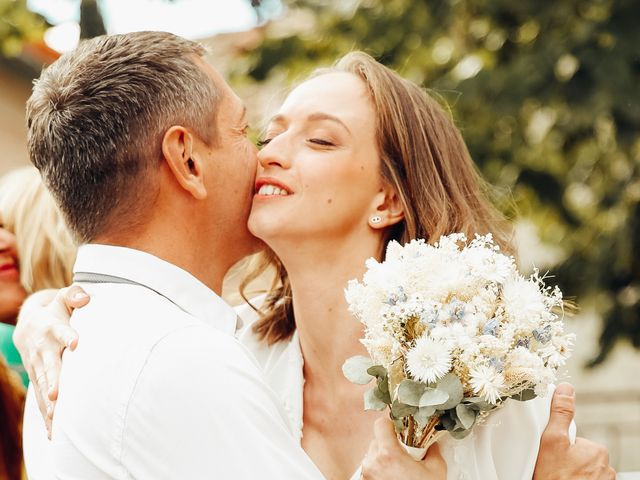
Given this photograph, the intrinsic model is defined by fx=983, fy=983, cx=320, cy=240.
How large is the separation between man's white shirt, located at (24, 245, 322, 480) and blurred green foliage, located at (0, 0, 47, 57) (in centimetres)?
382

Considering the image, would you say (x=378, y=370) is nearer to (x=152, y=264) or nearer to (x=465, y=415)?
(x=465, y=415)

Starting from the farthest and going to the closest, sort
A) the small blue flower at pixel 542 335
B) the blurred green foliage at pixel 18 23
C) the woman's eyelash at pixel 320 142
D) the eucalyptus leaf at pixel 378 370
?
the blurred green foliage at pixel 18 23 → the woman's eyelash at pixel 320 142 → the eucalyptus leaf at pixel 378 370 → the small blue flower at pixel 542 335

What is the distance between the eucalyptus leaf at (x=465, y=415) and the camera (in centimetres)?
246

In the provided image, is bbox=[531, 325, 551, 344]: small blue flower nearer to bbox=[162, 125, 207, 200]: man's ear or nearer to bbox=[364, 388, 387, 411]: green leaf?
bbox=[364, 388, 387, 411]: green leaf

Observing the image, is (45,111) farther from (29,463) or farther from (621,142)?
(621,142)

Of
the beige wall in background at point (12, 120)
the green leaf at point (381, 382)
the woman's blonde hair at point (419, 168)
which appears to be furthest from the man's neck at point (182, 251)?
the beige wall in background at point (12, 120)

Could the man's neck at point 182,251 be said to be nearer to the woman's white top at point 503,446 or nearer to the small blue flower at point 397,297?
the small blue flower at point 397,297

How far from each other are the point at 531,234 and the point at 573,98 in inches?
94.5

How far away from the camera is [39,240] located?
183 inches

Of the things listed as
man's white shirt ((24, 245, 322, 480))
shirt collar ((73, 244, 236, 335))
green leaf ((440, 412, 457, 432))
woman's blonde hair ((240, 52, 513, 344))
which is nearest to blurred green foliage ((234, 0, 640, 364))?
woman's blonde hair ((240, 52, 513, 344))

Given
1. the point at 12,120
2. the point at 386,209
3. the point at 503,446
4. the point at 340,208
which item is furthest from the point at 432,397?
the point at 12,120

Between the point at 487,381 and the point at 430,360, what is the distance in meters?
0.15

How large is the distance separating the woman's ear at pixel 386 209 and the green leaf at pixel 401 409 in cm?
113

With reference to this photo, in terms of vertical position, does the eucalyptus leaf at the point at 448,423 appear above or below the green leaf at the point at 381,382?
below
